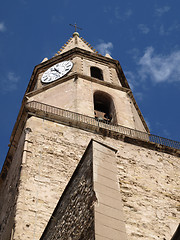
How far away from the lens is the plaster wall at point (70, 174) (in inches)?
359

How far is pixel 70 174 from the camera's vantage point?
44.9 feet

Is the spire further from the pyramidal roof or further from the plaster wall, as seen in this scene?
the plaster wall

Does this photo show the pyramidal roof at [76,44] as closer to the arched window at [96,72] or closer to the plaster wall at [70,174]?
the arched window at [96,72]

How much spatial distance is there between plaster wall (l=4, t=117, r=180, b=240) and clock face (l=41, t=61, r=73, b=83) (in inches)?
231

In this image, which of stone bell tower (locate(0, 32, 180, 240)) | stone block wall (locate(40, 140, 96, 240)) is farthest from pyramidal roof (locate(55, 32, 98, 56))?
stone block wall (locate(40, 140, 96, 240))

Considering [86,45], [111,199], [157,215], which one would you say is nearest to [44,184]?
[157,215]

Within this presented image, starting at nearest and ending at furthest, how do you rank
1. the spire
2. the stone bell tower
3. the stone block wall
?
the stone block wall → the stone bell tower → the spire

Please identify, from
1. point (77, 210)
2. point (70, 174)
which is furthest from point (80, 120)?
point (77, 210)

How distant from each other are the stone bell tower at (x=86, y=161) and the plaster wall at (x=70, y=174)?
28 millimetres

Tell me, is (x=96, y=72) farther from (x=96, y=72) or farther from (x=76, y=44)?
(x=76, y=44)

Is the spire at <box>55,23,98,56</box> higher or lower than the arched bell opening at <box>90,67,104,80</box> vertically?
higher

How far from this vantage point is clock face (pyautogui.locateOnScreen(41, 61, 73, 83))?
21.3 m

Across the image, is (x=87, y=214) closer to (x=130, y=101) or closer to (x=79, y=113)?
(x=79, y=113)

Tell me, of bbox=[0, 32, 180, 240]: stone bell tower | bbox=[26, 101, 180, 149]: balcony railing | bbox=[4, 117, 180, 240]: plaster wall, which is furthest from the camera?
bbox=[26, 101, 180, 149]: balcony railing
